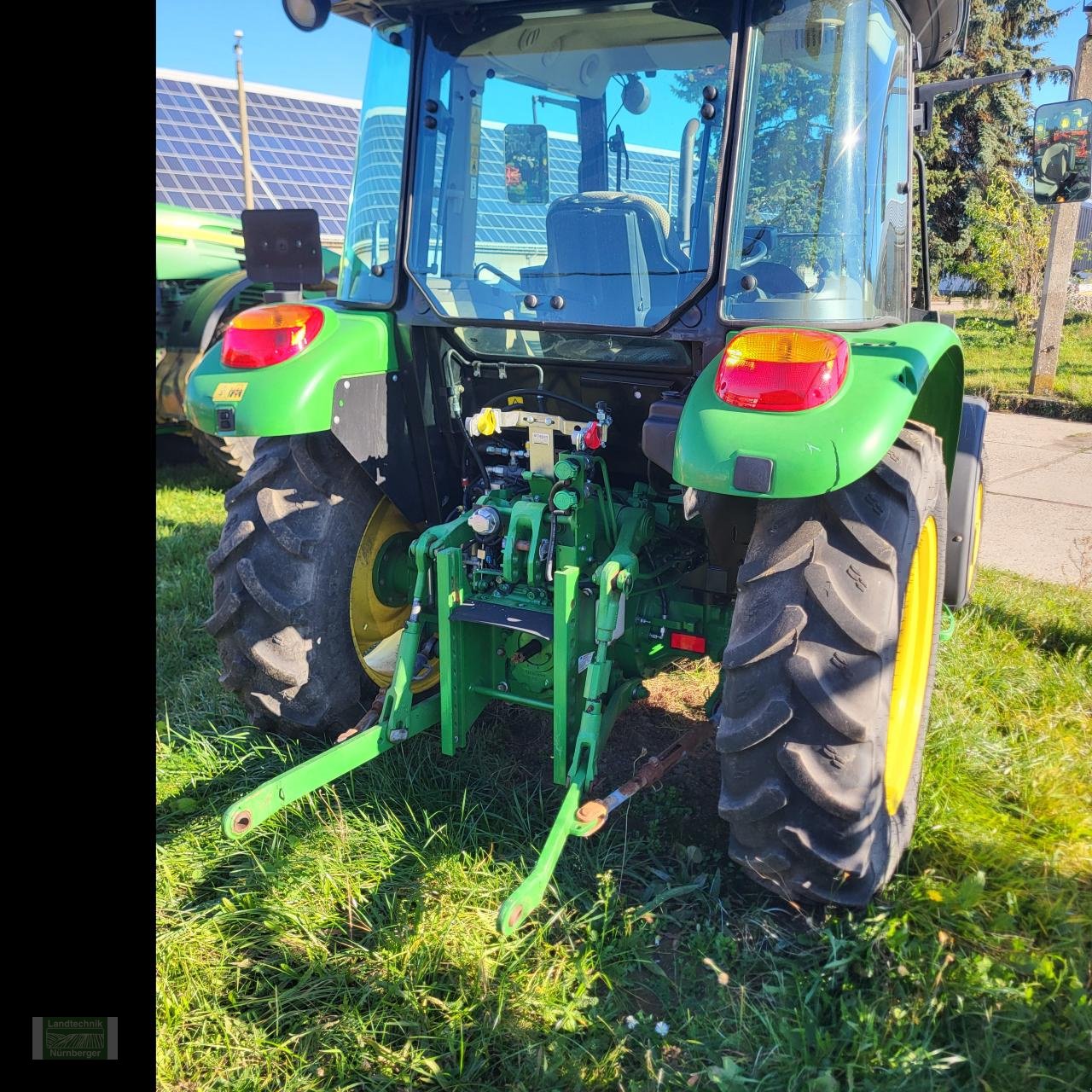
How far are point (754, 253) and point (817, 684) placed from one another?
1103 millimetres

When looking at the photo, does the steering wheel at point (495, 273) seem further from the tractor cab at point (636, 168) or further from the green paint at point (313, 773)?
the green paint at point (313, 773)

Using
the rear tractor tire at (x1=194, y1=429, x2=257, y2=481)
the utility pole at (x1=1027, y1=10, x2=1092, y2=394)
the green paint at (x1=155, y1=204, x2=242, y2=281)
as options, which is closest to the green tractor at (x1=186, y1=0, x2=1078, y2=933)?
the rear tractor tire at (x1=194, y1=429, x2=257, y2=481)

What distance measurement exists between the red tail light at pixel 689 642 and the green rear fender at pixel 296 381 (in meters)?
1.19

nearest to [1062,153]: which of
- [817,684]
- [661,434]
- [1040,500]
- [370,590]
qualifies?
[661,434]

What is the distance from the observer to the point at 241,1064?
6.91 feet

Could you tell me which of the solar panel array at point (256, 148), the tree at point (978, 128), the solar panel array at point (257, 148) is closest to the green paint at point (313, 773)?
the solar panel array at point (257, 148)

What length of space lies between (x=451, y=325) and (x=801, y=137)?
1077 millimetres

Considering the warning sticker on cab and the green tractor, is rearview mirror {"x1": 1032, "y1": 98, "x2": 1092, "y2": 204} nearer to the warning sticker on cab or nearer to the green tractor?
the green tractor

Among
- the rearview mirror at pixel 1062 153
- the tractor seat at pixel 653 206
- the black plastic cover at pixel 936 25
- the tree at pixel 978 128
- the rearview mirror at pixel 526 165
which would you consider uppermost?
the tree at pixel 978 128

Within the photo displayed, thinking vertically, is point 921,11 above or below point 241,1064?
above

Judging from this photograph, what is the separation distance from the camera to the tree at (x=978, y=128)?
54.9ft

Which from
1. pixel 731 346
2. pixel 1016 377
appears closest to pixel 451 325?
pixel 731 346

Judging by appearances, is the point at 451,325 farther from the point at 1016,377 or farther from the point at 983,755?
the point at 1016,377

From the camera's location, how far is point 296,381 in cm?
264
